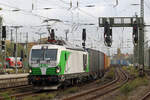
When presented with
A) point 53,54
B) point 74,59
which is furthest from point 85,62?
point 53,54

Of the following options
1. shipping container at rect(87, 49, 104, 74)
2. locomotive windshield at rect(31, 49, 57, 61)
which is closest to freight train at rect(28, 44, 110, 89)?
locomotive windshield at rect(31, 49, 57, 61)

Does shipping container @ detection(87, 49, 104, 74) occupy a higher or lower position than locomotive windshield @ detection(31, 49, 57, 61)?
lower

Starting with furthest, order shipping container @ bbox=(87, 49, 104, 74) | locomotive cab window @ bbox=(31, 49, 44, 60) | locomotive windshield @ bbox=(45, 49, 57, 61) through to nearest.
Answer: shipping container @ bbox=(87, 49, 104, 74) → locomotive cab window @ bbox=(31, 49, 44, 60) → locomotive windshield @ bbox=(45, 49, 57, 61)

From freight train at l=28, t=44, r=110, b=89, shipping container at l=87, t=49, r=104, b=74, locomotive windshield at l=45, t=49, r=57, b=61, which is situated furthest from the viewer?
shipping container at l=87, t=49, r=104, b=74

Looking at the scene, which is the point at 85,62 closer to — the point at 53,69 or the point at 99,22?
the point at 53,69

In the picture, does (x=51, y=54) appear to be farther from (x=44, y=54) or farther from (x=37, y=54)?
(x=37, y=54)

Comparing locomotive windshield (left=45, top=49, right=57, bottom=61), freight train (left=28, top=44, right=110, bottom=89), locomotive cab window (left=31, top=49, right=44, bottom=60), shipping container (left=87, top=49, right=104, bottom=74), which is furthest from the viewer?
shipping container (left=87, top=49, right=104, bottom=74)

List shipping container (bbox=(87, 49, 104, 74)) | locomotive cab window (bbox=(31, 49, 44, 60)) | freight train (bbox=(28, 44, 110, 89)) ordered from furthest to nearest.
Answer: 1. shipping container (bbox=(87, 49, 104, 74))
2. locomotive cab window (bbox=(31, 49, 44, 60))
3. freight train (bbox=(28, 44, 110, 89))

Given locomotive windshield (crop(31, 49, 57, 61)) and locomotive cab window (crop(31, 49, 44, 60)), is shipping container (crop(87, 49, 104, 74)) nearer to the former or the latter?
locomotive windshield (crop(31, 49, 57, 61))

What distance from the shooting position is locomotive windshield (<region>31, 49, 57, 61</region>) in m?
18.7

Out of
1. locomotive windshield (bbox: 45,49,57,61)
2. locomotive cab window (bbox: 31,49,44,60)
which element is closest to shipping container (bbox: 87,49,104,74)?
locomotive windshield (bbox: 45,49,57,61)

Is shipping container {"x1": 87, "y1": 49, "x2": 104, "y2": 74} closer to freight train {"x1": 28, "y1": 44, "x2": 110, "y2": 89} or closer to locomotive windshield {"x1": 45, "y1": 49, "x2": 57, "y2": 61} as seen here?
freight train {"x1": 28, "y1": 44, "x2": 110, "y2": 89}

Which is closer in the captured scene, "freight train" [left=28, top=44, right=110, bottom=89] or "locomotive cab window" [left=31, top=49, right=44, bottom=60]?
"freight train" [left=28, top=44, right=110, bottom=89]

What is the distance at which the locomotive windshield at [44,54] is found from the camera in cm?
1872
